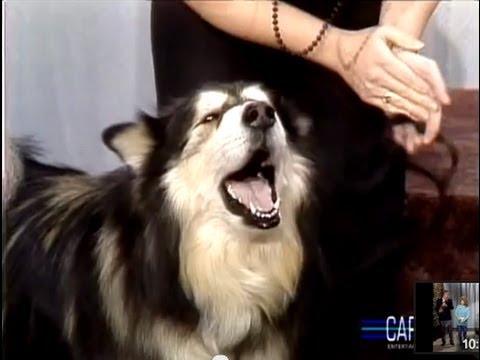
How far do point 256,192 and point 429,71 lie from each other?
32cm

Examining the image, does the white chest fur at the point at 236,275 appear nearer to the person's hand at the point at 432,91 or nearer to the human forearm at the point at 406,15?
the person's hand at the point at 432,91

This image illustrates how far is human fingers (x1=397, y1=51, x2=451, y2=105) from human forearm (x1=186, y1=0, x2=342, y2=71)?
109 mm

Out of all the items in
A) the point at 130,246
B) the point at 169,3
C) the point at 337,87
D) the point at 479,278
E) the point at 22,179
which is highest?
the point at 169,3

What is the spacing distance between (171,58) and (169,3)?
8 centimetres

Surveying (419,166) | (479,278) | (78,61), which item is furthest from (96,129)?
(479,278)

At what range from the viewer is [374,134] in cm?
135

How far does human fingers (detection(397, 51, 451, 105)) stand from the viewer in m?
1.32

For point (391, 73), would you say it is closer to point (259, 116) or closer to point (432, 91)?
point (432, 91)

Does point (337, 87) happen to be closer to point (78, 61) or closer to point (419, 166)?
point (419, 166)

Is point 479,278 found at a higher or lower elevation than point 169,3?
lower

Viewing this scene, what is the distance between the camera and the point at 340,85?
1330 mm
